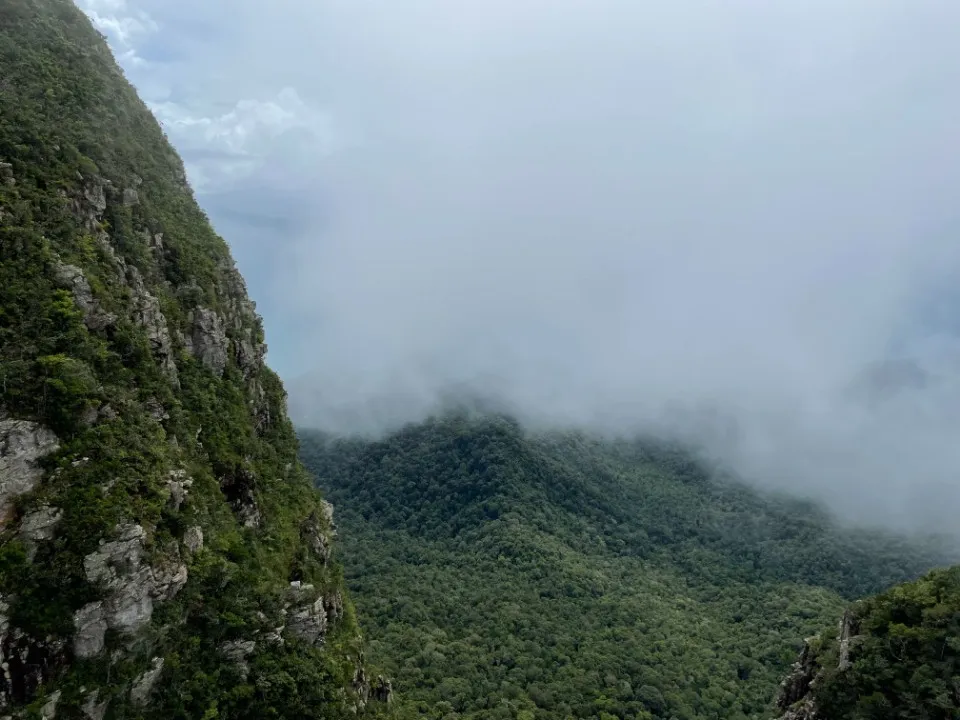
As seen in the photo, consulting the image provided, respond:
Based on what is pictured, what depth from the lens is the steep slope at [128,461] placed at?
3278 centimetres

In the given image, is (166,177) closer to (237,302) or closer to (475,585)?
(237,302)

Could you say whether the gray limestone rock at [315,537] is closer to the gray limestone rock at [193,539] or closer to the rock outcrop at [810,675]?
the gray limestone rock at [193,539]

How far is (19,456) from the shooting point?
33281 mm

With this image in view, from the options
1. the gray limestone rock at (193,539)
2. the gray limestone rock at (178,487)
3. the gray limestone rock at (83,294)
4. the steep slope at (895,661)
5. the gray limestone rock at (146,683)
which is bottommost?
the gray limestone rock at (146,683)

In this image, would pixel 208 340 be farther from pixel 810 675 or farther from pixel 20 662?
pixel 810 675

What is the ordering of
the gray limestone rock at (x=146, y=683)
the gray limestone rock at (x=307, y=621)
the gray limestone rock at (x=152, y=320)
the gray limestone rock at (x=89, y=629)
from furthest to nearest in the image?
the gray limestone rock at (x=152, y=320) < the gray limestone rock at (x=307, y=621) < the gray limestone rock at (x=146, y=683) < the gray limestone rock at (x=89, y=629)

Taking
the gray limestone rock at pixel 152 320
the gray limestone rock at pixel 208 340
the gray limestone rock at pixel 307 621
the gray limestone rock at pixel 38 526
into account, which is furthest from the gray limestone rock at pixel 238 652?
the gray limestone rock at pixel 208 340

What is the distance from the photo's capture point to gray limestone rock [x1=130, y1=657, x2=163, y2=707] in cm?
3469

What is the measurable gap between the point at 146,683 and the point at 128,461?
12601mm

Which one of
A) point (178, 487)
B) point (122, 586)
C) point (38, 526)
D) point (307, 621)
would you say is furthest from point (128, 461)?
point (307, 621)

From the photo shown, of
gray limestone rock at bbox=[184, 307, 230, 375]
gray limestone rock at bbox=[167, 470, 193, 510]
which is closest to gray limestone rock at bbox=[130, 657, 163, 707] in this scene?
gray limestone rock at bbox=[167, 470, 193, 510]

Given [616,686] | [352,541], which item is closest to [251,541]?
[616,686]

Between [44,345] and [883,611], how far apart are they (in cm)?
6199

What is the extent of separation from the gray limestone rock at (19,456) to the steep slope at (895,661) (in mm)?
53266
